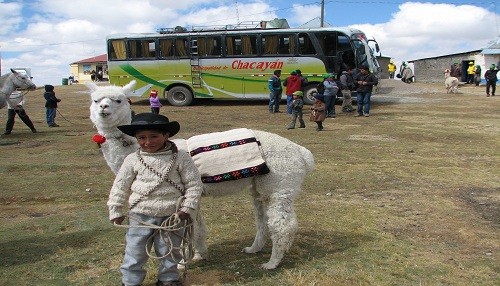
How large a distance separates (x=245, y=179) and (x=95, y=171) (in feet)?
16.1

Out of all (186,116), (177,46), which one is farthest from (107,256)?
(177,46)

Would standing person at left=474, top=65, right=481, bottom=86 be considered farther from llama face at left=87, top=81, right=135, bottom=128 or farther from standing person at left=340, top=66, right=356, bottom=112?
llama face at left=87, top=81, right=135, bottom=128

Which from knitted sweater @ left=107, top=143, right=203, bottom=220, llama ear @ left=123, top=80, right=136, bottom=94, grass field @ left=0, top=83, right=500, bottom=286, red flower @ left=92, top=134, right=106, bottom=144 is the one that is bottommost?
grass field @ left=0, top=83, right=500, bottom=286

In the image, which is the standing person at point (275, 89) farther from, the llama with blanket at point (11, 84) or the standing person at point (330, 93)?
the llama with blanket at point (11, 84)

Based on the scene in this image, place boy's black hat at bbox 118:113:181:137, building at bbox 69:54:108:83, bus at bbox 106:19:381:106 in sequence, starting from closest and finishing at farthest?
boy's black hat at bbox 118:113:181:137 → bus at bbox 106:19:381:106 → building at bbox 69:54:108:83

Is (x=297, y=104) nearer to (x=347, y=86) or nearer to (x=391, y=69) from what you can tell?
(x=347, y=86)

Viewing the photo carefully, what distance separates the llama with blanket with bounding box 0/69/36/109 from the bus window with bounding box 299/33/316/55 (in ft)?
33.4

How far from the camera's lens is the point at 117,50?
2000 centimetres

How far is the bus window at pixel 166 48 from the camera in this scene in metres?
19.6

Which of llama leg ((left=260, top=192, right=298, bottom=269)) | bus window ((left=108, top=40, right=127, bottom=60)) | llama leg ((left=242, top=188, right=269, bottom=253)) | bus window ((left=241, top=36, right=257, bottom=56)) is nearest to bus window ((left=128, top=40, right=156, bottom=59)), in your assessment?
bus window ((left=108, top=40, right=127, bottom=60))

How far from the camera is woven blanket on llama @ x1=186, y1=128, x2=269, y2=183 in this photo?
3943 mm

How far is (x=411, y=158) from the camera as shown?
29.3ft

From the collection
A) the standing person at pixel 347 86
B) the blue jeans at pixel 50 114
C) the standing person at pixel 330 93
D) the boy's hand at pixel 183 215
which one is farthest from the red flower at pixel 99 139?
the standing person at pixel 347 86

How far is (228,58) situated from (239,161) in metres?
15.7
